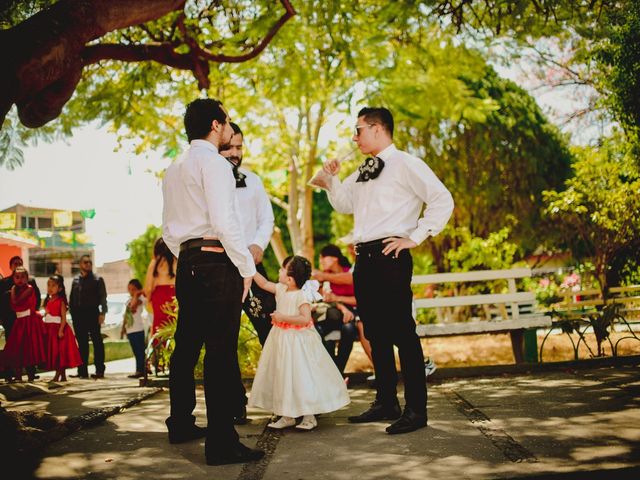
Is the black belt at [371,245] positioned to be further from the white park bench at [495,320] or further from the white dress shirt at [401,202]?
the white park bench at [495,320]

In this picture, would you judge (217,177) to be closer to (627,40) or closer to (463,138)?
(627,40)

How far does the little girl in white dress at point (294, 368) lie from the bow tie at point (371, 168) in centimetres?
81

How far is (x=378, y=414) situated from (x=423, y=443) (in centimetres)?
99

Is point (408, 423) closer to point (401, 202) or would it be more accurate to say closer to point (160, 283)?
point (401, 202)

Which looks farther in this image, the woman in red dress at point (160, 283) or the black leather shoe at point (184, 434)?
the woman in red dress at point (160, 283)

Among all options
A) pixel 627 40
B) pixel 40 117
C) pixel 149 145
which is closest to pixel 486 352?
pixel 627 40

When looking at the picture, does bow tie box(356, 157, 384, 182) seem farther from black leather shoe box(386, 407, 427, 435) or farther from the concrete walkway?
the concrete walkway

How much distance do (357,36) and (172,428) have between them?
33.8 feet

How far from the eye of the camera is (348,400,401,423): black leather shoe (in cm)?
555

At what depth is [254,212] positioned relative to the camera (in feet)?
19.4

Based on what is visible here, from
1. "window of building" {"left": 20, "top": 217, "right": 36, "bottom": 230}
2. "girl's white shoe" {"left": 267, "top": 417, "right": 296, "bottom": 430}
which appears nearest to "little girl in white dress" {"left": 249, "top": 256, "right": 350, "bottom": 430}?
"girl's white shoe" {"left": 267, "top": 417, "right": 296, "bottom": 430}

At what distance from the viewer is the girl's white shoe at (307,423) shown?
5328 millimetres

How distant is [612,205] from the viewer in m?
18.3

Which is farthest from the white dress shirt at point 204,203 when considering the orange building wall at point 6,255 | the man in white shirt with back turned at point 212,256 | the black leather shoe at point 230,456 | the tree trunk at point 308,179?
the orange building wall at point 6,255
